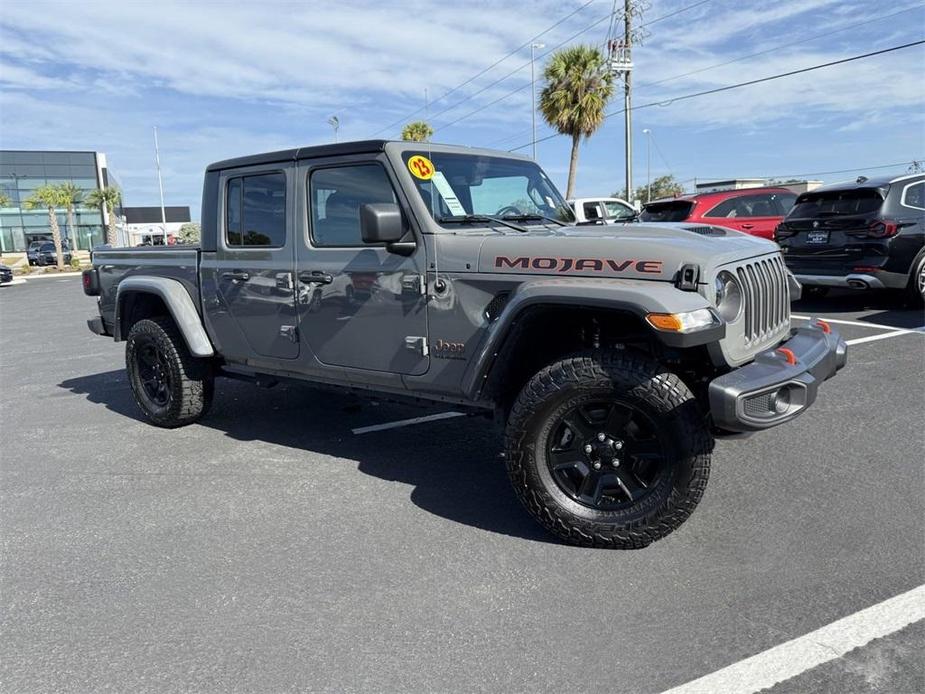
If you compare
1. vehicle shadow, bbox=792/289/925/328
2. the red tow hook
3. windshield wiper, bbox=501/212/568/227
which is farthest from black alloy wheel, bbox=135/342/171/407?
vehicle shadow, bbox=792/289/925/328

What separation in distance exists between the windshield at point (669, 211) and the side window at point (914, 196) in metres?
3.33

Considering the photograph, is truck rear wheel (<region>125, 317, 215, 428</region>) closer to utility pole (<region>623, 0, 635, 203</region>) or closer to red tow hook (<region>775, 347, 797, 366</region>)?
red tow hook (<region>775, 347, 797, 366</region>)

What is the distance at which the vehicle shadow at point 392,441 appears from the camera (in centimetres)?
378

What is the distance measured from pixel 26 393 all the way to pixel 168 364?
2733 mm

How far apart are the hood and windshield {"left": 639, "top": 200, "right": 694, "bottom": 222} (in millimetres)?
8375

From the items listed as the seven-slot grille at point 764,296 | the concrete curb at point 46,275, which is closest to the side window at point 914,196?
the seven-slot grille at point 764,296

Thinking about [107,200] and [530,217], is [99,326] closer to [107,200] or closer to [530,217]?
[530,217]

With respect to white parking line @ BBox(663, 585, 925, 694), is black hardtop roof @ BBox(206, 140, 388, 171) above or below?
above

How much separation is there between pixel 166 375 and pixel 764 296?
13.8 feet

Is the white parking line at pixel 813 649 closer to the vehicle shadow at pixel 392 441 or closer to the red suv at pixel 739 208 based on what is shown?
the vehicle shadow at pixel 392 441

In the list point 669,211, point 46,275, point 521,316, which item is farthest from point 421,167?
point 46,275

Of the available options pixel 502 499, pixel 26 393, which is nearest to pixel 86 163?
pixel 26 393

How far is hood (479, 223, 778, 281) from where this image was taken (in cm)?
311

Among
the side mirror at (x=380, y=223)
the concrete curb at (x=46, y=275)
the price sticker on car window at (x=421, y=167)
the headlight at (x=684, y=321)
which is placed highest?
the price sticker on car window at (x=421, y=167)
